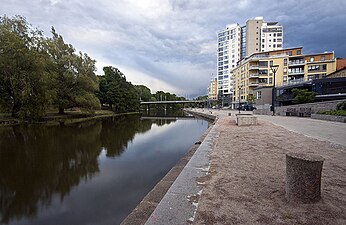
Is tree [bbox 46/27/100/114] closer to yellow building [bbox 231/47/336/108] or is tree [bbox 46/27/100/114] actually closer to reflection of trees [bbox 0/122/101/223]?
reflection of trees [bbox 0/122/101/223]

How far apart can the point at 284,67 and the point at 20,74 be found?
56.3 metres

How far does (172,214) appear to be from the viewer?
9.99ft

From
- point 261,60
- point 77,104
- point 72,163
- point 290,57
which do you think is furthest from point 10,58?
point 290,57

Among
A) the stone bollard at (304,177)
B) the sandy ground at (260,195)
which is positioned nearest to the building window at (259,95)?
the sandy ground at (260,195)

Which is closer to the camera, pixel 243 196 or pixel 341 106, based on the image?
pixel 243 196

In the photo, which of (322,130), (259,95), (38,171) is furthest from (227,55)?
(38,171)

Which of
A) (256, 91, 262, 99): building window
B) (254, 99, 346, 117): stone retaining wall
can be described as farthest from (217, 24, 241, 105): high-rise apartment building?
(254, 99, 346, 117): stone retaining wall

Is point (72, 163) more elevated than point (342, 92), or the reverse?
point (342, 92)

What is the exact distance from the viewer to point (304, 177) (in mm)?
3211

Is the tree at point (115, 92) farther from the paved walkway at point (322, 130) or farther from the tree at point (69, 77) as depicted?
the paved walkway at point (322, 130)

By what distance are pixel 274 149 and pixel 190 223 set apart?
5.62 metres

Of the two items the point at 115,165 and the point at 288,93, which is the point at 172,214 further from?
the point at 288,93

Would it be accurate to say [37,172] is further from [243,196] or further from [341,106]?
[341,106]

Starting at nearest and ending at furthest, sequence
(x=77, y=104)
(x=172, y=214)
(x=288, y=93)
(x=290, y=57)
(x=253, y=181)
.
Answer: (x=172, y=214) < (x=253, y=181) < (x=77, y=104) < (x=288, y=93) < (x=290, y=57)
